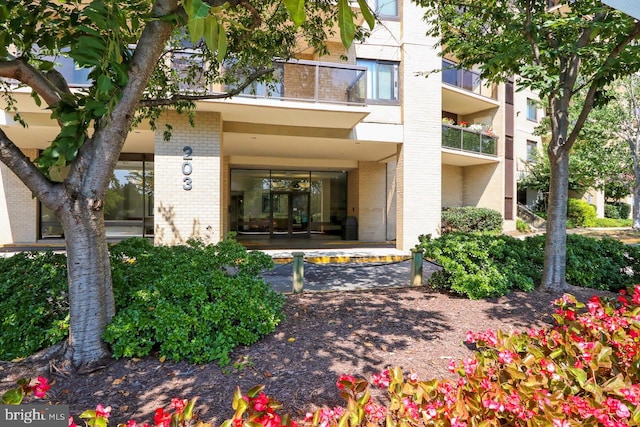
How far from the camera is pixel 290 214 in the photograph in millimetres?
17766

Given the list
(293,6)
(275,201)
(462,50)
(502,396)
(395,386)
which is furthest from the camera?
(275,201)

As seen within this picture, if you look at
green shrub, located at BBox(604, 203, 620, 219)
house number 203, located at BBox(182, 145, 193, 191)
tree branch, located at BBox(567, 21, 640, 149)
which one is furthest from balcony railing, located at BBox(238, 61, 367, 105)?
green shrub, located at BBox(604, 203, 620, 219)

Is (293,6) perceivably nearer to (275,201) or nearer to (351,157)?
(351,157)

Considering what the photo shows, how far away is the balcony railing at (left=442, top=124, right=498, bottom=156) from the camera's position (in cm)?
1457

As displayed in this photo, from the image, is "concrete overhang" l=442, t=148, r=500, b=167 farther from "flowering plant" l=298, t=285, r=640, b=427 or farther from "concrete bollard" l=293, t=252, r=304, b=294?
"flowering plant" l=298, t=285, r=640, b=427

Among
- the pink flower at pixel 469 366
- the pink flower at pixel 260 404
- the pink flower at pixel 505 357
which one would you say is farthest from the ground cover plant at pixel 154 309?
the pink flower at pixel 505 357

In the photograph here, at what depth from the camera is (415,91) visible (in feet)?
40.6

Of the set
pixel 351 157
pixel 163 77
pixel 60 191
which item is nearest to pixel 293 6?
pixel 60 191

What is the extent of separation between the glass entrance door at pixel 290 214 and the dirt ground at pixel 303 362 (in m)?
12.5

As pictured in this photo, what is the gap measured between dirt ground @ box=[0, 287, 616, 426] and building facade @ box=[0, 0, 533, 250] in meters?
4.63

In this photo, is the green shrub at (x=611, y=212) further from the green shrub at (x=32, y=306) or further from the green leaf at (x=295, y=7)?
the green shrub at (x=32, y=306)

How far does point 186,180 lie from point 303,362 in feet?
24.3

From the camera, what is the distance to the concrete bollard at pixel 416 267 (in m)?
6.78

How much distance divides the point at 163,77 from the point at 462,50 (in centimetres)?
560
